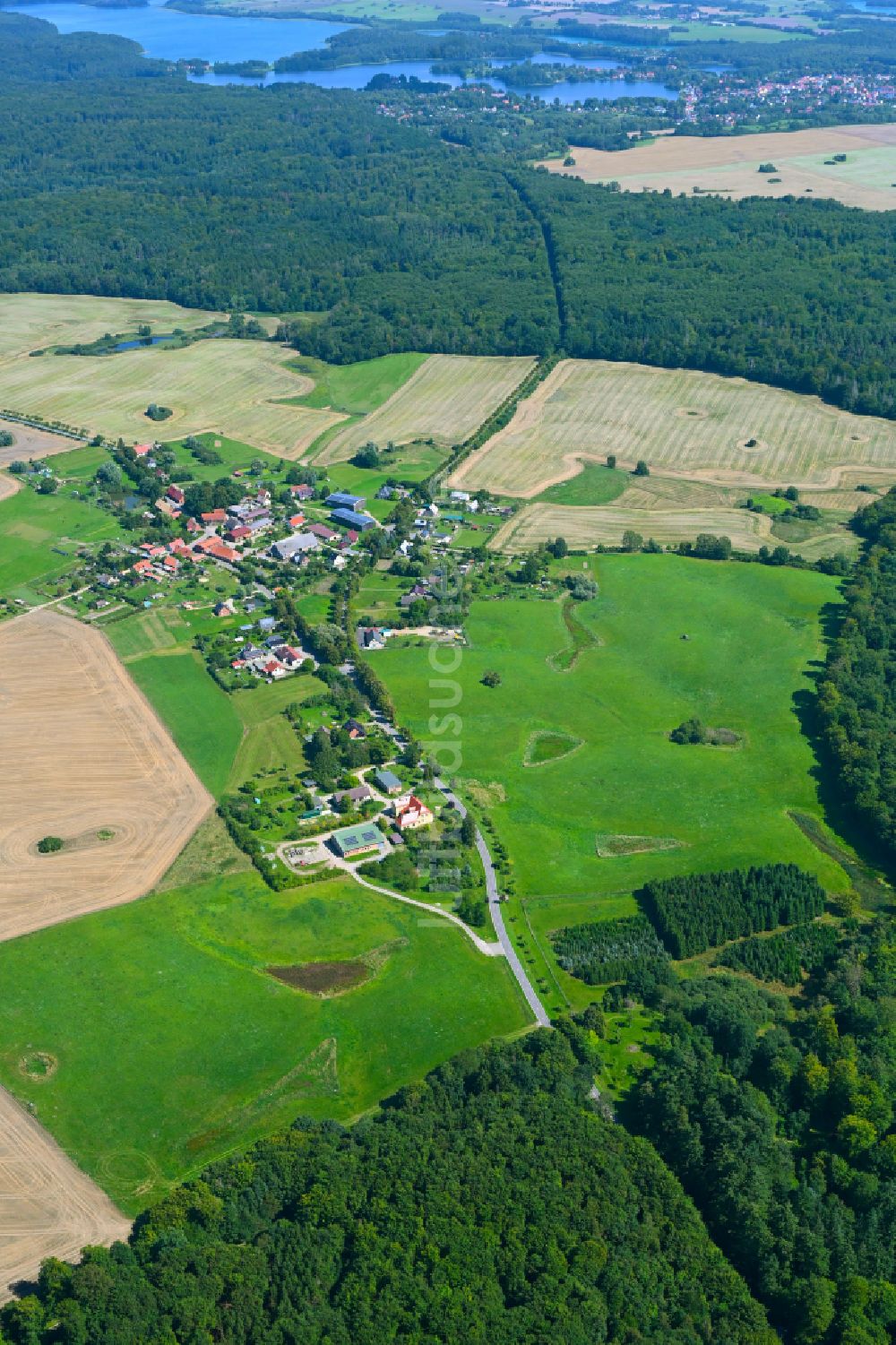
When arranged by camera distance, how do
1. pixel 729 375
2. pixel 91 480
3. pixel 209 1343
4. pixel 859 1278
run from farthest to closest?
pixel 729 375 < pixel 91 480 < pixel 859 1278 < pixel 209 1343

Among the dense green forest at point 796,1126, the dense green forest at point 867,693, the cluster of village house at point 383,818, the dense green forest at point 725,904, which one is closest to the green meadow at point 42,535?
the cluster of village house at point 383,818

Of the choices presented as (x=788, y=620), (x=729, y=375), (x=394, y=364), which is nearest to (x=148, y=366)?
(x=394, y=364)

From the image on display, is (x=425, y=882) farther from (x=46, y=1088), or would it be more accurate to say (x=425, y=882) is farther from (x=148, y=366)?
(x=148, y=366)

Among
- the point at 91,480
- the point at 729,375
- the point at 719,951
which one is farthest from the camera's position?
the point at 729,375

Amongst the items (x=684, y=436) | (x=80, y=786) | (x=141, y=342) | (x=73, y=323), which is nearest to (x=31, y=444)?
(x=141, y=342)

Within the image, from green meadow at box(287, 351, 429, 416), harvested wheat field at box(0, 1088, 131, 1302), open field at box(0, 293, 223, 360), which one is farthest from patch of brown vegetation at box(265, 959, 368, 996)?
open field at box(0, 293, 223, 360)

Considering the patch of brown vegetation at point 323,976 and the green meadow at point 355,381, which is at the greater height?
the patch of brown vegetation at point 323,976

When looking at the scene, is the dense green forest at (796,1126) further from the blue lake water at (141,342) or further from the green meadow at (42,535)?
the blue lake water at (141,342)

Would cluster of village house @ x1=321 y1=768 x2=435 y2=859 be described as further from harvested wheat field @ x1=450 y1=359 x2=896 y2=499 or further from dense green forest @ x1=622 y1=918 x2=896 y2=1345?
harvested wheat field @ x1=450 y1=359 x2=896 y2=499
